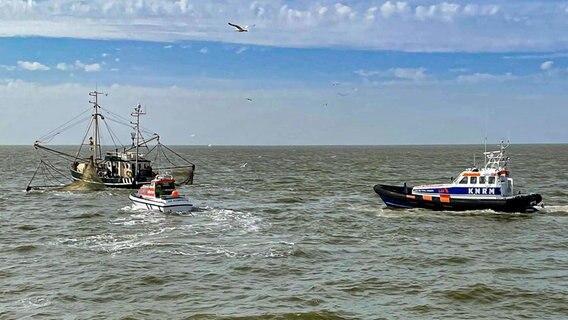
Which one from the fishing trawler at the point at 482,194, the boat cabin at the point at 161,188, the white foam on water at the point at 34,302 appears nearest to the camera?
the white foam on water at the point at 34,302

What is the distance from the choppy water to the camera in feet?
70.9

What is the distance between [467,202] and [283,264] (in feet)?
69.3

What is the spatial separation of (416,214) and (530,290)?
20902 mm

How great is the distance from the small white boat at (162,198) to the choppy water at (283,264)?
115 cm

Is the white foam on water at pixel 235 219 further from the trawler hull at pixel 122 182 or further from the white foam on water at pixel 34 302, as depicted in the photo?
the trawler hull at pixel 122 182

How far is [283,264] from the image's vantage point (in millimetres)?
27781

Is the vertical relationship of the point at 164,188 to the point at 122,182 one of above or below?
above

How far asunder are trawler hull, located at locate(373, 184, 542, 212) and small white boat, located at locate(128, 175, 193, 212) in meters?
16.0

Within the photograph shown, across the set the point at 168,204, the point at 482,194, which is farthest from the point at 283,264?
the point at 482,194

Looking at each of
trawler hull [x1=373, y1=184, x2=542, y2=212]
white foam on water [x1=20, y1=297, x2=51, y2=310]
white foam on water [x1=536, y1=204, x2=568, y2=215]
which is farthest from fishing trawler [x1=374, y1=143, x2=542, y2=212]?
white foam on water [x1=20, y1=297, x2=51, y2=310]

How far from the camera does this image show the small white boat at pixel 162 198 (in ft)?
147

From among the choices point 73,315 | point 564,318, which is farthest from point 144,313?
point 564,318

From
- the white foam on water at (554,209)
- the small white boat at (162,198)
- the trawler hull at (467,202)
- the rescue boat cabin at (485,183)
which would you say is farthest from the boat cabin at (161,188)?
the white foam on water at (554,209)

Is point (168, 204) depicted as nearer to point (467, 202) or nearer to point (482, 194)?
point (467, 202)
